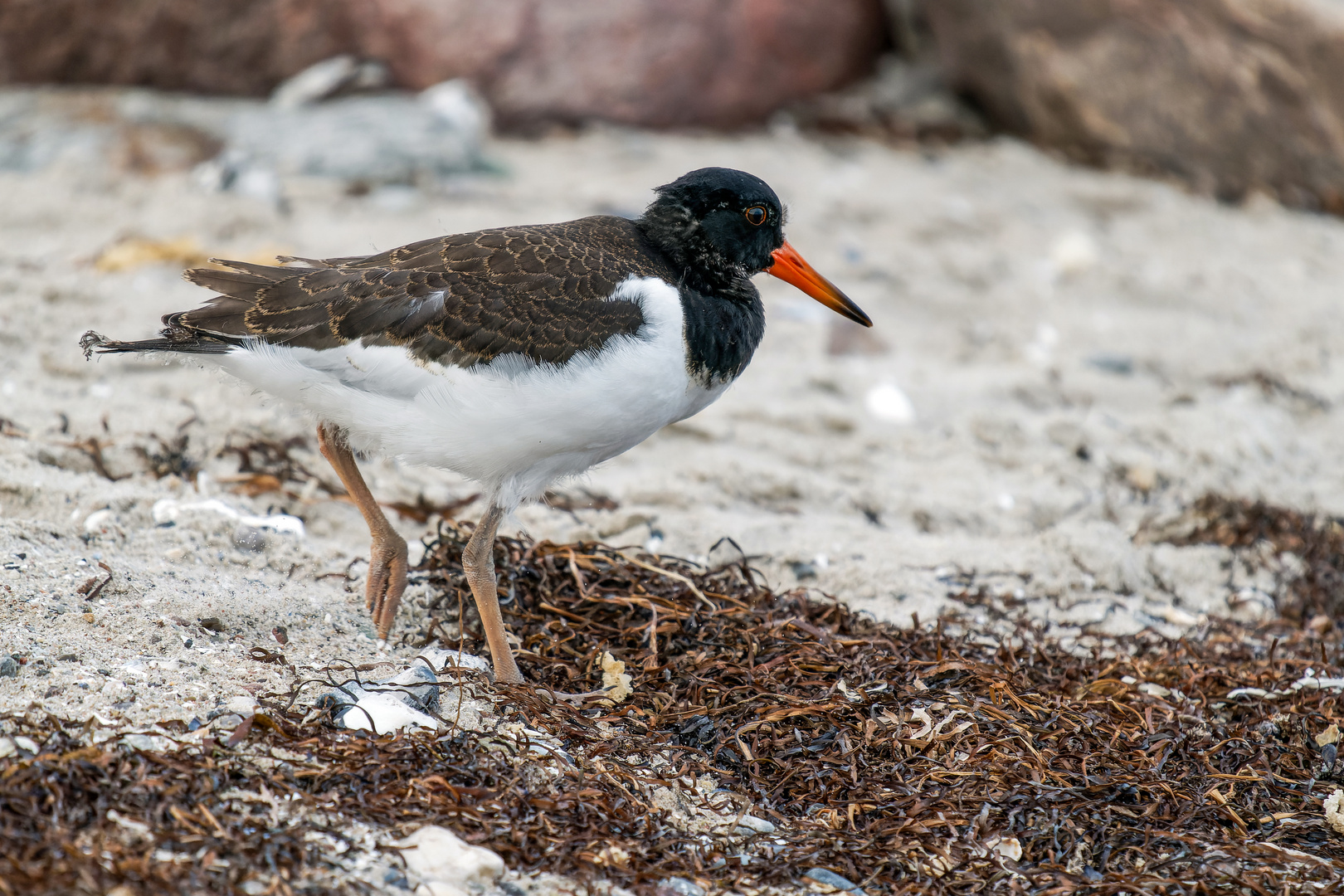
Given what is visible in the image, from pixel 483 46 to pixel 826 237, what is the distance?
250 cm

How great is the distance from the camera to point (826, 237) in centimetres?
724

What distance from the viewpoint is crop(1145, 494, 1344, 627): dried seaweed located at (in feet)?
15.1

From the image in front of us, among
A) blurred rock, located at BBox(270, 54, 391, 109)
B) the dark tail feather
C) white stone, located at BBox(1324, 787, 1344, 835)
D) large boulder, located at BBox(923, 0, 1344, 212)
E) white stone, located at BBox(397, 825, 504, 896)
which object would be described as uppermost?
large boulder, located at BBox(923, 0, 1344, 212)

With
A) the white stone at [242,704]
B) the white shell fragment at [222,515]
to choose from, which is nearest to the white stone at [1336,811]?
the white stone at [242,704]

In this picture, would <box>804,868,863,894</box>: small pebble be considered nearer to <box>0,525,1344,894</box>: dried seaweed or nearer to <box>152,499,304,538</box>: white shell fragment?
<box>0,525,1344,894</box>: dried seaweed

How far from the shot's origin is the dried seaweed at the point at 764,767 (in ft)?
8.57

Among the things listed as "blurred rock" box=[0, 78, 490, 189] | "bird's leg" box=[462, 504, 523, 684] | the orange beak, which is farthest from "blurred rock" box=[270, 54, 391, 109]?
"bird's leg" box=[462, 504, 523, 684]

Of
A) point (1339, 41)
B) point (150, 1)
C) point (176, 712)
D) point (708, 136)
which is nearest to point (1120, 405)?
point (1339, 41)

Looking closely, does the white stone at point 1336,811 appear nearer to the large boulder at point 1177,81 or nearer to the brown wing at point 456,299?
the brown wing at point 456,299

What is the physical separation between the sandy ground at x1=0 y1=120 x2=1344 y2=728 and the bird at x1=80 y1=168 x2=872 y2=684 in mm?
397

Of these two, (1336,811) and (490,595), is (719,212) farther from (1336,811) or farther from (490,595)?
(1336,811)

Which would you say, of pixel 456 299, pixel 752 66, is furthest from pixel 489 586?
pixel 752 66

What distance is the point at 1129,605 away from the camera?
4.43 m

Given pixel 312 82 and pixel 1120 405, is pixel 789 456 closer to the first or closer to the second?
pixel 1120 405
